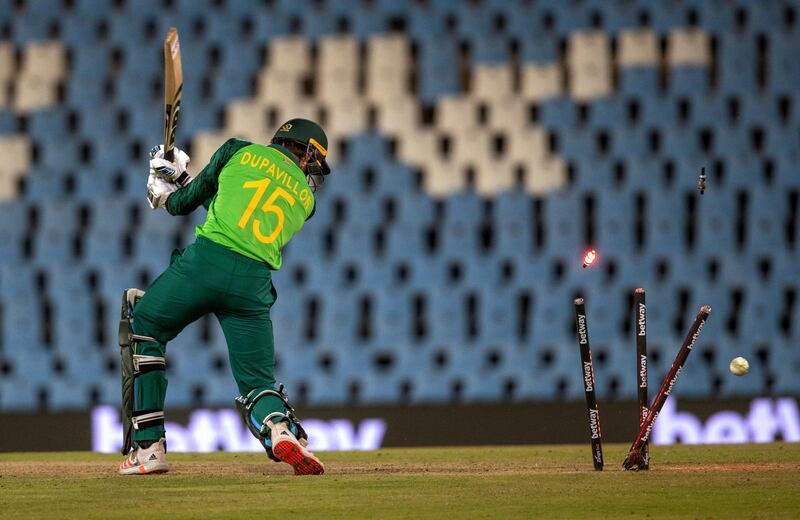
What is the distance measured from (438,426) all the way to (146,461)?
505cm

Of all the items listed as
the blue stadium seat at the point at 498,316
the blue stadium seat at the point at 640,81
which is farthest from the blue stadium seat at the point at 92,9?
the blue stadium seat at the point at 640,81

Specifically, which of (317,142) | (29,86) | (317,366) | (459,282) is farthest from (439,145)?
(317,142)

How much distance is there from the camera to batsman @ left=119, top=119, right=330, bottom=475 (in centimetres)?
475

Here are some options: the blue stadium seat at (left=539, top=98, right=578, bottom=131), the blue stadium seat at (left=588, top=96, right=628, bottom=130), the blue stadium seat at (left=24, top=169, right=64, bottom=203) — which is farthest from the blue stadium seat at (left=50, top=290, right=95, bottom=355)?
the blue stadium seat at (left=588, top=96, right=628, bottom=130)

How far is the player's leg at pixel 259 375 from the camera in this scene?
15.6ft

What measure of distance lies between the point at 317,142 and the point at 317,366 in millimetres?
6602

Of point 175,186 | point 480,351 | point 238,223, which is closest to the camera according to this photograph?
point 238,223

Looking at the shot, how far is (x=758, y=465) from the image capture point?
5129 mm

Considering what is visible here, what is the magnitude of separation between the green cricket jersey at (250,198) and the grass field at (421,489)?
894 mm

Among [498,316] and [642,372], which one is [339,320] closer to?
[498,316]

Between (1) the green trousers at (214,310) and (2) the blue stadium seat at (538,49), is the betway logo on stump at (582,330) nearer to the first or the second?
(1) the green trousers at (214,310)

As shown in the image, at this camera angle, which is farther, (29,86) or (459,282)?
(29,86)

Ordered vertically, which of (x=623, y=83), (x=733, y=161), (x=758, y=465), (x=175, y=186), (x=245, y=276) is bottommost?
(x=758, y=465)

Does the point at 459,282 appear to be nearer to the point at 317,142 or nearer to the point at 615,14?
the point at 615,14
